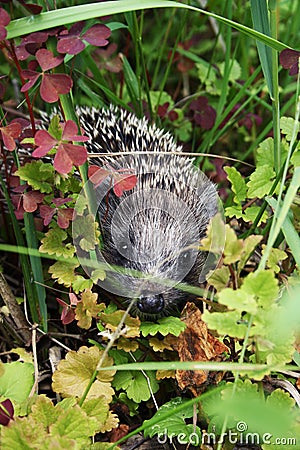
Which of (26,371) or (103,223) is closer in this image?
(26,371)

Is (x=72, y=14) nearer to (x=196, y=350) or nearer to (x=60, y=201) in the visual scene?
(x=60, y=201)

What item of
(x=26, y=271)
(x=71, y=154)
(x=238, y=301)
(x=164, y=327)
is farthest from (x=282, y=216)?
(x=26, y=271)

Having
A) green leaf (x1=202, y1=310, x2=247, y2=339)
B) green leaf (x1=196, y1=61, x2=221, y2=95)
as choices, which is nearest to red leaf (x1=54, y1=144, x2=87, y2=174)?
green leaf (x1=202, y1=310, x2=247, y2=339)

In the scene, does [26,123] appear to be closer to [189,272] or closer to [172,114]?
[189,272]

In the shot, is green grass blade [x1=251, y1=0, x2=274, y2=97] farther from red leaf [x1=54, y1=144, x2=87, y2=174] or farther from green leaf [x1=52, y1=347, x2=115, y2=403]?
green leaf [x1=52, y1=347, x2=115, y2=403]

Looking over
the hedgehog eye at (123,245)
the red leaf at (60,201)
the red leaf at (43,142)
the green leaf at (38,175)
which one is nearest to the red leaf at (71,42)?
the red leaf at (43,142)

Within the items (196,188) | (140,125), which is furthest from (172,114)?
(196,188)

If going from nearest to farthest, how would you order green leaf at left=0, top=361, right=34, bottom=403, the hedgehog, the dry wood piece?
1. green leaf at left=0, top=361, right=34, bottom=403
2. the dry wood piece
3. the hedgehog
